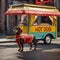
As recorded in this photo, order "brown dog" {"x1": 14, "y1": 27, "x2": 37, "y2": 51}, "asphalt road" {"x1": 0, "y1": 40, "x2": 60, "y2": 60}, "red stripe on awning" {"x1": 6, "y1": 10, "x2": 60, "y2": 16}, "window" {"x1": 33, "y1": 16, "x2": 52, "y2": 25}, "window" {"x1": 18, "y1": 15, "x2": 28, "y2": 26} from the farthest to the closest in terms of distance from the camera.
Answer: "window" {"x1": 33, "y1": 16, "x2": 52, "y2": 25}
"window" {"x1": 18, "y1": 15, "x2": 28, "y2": 26}
"red stripe on awning" {"x1": 6, "y1": 10, "x2": 60, "y2": 16}
"brown dog" {"x1": 14, "y1": 27, "x2": 37, "y2": 51}
"asphalt road" {"x1": 0, "y1": 40, "x2": 60, "y2": 60}

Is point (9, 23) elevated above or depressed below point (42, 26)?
below

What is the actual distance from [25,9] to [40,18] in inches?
63.1

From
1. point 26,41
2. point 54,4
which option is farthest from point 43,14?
point 54,4

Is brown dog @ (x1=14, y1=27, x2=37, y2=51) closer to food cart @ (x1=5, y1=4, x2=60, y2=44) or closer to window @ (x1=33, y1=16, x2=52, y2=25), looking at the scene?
food cart @ (x1=5, y1=4, x2=60, y2=44)

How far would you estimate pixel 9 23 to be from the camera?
35594 mm

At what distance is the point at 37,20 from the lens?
76.0ft

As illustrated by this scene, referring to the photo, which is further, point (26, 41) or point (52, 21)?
point (52, 21)

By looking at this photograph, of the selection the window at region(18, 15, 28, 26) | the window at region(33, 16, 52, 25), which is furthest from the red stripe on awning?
the window at region(18, 15, 28, 26)

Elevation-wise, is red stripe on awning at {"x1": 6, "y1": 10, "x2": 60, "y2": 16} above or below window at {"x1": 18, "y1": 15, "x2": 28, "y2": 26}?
above

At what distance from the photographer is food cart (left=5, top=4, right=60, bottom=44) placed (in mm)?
22562

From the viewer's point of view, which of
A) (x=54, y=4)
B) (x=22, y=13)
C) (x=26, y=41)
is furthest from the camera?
(x=54, y=4)

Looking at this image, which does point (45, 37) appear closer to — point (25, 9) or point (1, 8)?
point (25, 9)

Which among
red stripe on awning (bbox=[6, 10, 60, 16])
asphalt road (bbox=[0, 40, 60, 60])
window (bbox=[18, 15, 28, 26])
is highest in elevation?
red stripe on awning (bbox=[6, 10, 60, 16])

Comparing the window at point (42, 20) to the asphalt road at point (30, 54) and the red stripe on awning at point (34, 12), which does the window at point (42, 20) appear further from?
the asphalt road at point (30, 54)
